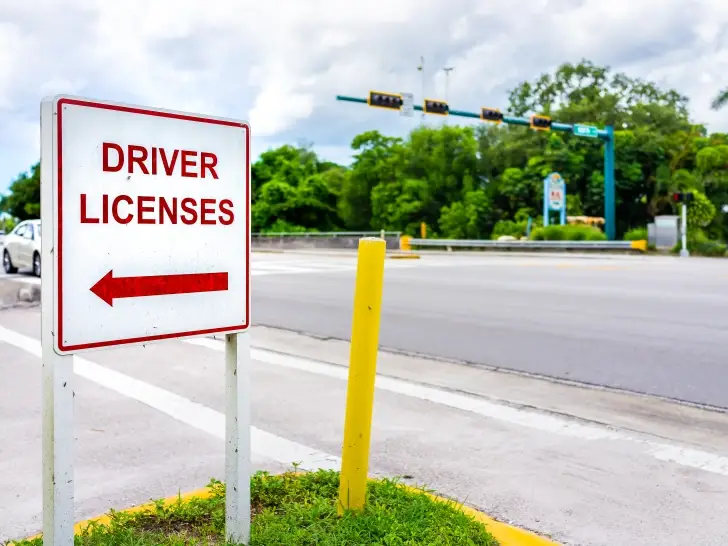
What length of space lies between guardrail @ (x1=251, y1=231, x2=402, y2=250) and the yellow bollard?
3700 cm

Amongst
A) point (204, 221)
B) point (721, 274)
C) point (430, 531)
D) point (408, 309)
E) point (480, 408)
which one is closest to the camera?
point (204, 221)

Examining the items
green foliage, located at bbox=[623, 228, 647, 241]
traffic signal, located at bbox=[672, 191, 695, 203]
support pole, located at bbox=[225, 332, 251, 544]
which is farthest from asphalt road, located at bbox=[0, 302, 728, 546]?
green foliage, located at bbox=[623, 228, 647, 241]

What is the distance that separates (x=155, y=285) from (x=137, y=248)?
147mm

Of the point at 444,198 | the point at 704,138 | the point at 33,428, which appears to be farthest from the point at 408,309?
the point at 444,198

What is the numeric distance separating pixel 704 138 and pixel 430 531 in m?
48.8

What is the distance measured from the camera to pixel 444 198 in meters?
57.5

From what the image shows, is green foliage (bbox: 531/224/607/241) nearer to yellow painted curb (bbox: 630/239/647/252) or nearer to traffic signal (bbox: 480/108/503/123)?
yellow painted curb (bbox: 630/239/647/252)

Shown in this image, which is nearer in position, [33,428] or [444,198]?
[33,428]

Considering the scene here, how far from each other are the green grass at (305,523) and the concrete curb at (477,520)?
2.5 inches

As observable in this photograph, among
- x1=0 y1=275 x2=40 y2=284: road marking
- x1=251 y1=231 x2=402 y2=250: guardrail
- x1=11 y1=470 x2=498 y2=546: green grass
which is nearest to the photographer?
x1=11 y1=470 x2=498 y2=546: green grass

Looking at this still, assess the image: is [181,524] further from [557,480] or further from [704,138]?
[704,138]

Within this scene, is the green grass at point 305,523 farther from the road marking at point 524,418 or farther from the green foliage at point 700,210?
the green foliage at point 700,210

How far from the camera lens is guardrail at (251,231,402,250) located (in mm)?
42531

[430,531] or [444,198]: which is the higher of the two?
[444,198]
